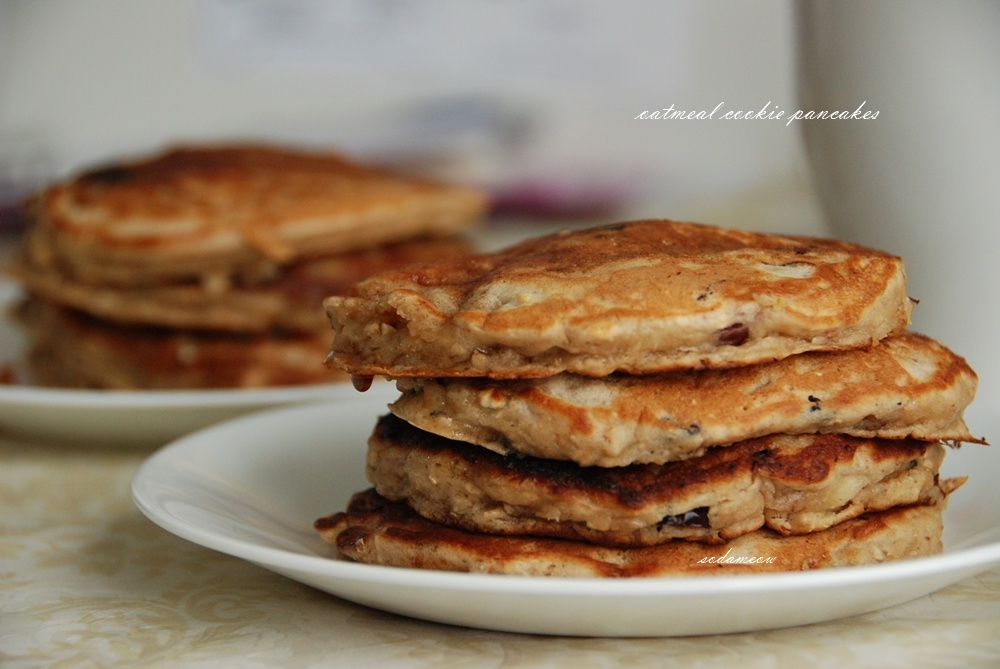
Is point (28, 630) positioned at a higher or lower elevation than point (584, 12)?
lower

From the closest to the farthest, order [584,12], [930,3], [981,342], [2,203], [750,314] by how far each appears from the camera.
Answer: [750,314], [930,3], [981,342], [2,203], [584,12]

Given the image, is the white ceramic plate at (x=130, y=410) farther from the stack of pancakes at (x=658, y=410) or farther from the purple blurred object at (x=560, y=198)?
the purple blurred object at (x=560, y=198)

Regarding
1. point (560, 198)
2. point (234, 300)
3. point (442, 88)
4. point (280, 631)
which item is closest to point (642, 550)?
point (280, 631)

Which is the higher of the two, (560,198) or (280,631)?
(280,631)

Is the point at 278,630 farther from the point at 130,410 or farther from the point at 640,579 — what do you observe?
the point at 130,410

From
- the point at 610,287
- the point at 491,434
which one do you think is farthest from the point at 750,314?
the point at 491,434

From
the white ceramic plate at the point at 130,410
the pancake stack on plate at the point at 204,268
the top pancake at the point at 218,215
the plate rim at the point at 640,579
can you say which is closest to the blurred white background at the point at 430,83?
the top pancake at the point at 218,215

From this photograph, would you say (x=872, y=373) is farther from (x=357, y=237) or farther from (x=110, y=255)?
(x=110, y=255)
